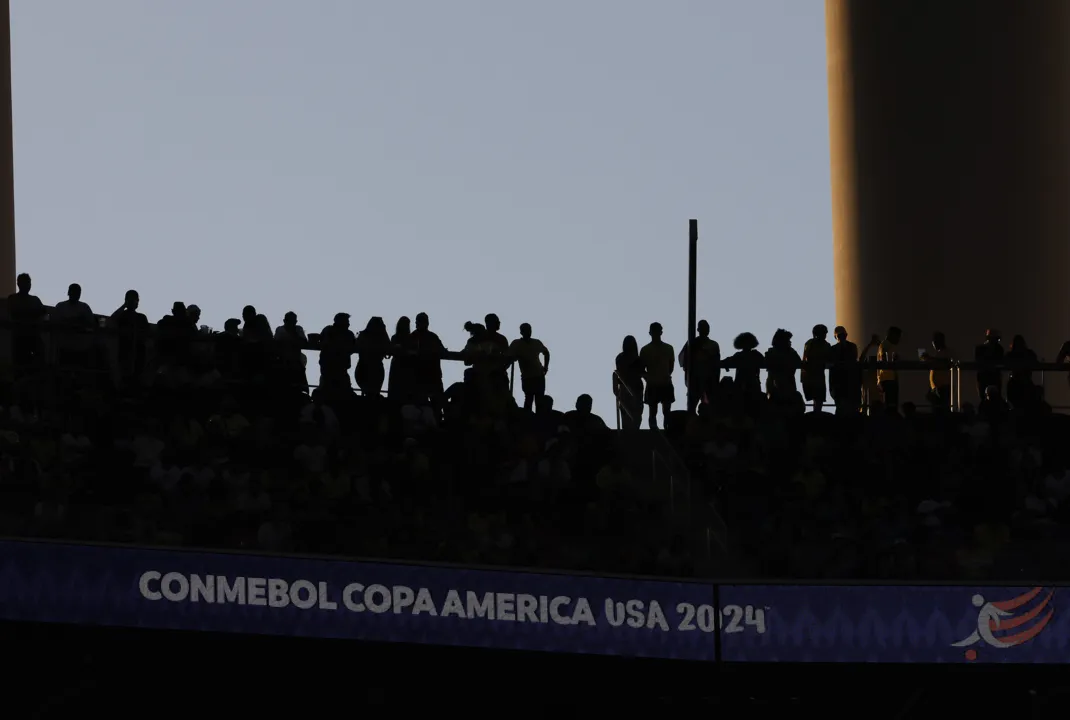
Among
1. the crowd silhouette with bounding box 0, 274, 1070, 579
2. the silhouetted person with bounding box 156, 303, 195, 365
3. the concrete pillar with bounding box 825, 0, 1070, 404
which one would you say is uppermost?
the concrete pillar with bounding box 825, 0, 1070, 404

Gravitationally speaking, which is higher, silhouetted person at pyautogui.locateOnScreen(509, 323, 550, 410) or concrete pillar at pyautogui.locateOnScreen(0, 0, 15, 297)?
concrete pillar at pyautogui.locateOnScreen(0, 0, 15, 297)

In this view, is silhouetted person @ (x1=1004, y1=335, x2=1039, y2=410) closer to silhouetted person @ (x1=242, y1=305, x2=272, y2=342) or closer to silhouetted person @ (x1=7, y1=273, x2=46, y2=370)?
silhouetted person @ (x1=242, y1=305, x2=272, y2=342)

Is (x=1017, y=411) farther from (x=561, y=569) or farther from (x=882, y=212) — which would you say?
(x=882, y=212)

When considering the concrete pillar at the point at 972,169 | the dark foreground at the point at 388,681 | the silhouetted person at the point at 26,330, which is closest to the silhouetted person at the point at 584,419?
the dark foreground at the point at 388,681

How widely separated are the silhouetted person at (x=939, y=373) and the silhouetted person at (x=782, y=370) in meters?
1.54

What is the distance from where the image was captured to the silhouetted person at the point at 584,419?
24500 millimetres

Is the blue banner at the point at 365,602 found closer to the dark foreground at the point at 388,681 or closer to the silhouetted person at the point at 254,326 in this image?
the dark foreground at the point at 388,681

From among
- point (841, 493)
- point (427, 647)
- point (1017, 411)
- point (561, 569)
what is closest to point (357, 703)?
point (427, 647)

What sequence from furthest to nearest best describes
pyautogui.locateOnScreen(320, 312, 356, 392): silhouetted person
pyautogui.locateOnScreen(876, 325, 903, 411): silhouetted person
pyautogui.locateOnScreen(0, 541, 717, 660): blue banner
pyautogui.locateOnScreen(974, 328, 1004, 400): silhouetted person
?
pyautogui.locateOnScreen(876, 325, 903, 411): silhouetted person < pyautogui.locateOnScreen(974, 328, 1004, 400): silhouetted person < pyautogui.locateOnScreen(320, 312, 356, 392): silhouetted person < pyautogui.locateOnScreen(0, 541, 717, 660): blue banner

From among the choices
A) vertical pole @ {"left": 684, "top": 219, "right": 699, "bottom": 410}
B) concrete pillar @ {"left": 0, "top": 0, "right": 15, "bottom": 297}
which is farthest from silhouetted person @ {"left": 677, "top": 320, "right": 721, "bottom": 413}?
concrete pillar @ {"left": 0, "top": 0, "right": 15, "bottom": 297}

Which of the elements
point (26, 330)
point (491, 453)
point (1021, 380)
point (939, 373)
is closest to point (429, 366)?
point (491, 453)

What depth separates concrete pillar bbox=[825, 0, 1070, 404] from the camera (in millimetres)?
34375

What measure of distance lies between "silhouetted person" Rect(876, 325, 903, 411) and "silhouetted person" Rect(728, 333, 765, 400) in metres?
1.39

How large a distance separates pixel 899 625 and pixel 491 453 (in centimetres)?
409
